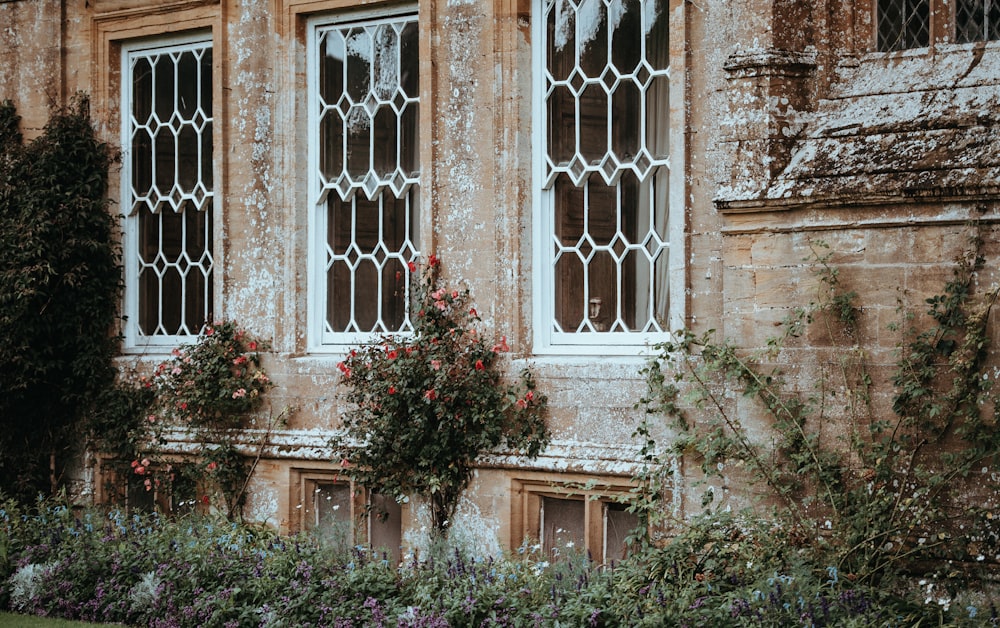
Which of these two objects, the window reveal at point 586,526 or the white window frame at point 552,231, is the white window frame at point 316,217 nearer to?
the white window frame at point 552,231

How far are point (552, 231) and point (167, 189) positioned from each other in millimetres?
3514

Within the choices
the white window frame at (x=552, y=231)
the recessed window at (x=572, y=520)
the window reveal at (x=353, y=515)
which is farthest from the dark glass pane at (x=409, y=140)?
the recessed window at (x=572, y=520)

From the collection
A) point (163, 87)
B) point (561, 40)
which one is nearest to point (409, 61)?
point (561, 40)

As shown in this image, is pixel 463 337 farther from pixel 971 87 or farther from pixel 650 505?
pixel 971 87

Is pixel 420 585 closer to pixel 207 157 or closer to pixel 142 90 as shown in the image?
pixel 207 157

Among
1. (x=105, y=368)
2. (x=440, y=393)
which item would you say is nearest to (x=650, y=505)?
(x=440, y=393)

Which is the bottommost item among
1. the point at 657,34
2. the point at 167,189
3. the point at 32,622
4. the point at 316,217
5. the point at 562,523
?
the point at 32,622

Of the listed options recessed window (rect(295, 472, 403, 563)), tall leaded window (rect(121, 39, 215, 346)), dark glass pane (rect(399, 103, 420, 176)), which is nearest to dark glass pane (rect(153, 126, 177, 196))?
tall leaded window (rect(121, 39, 215, 346))

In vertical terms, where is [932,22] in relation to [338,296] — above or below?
above

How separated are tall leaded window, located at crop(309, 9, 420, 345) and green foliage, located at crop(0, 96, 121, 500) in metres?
1.99

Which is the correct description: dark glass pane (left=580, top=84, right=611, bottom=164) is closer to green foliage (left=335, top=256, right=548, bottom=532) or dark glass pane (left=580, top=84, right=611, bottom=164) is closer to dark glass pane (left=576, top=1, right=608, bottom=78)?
dark glass pane (left=576, top=1, right=608, bottom=78)

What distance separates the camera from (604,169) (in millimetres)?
8125

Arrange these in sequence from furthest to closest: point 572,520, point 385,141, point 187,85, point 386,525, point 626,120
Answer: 1. point 187,85
2. point 385,141
3. point 386,525
4. point 572,520
5. point 626,120

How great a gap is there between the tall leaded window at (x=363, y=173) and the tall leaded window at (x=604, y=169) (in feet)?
3.62
